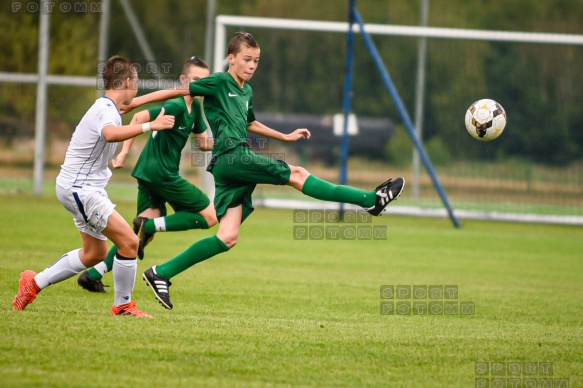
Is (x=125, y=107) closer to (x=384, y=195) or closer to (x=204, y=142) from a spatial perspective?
(x=384, y=195)

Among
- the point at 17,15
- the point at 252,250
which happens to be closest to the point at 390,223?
the point at 252,250

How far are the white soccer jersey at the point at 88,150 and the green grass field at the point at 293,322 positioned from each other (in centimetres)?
105

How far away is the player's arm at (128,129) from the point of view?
6.08 m

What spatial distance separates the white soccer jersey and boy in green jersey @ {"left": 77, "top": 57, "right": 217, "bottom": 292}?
2.14 meters

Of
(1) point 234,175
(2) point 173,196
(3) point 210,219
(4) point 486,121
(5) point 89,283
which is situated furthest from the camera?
(3) point 210,219

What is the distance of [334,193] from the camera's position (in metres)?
6.88

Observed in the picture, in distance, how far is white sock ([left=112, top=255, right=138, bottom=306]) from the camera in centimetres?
652

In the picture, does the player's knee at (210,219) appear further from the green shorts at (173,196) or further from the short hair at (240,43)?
the short hair at (240,43)

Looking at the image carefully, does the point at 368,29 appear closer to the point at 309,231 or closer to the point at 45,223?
the point at 309,231

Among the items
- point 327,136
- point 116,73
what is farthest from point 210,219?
point 327,136

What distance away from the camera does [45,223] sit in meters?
14.2

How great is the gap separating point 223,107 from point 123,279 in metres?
1.69

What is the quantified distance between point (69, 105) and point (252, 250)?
13.0m

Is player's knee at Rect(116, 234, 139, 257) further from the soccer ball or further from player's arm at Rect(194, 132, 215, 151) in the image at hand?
the soccer ball
